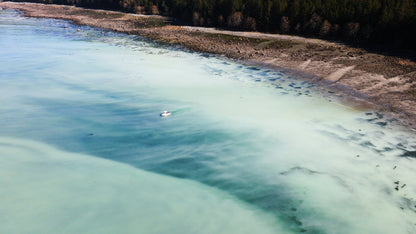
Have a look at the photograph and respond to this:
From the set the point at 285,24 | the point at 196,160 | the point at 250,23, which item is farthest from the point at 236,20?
the point at 196,160

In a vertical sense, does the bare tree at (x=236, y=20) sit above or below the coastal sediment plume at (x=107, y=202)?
above

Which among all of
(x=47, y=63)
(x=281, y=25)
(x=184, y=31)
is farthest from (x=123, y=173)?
(x=184, y=31)

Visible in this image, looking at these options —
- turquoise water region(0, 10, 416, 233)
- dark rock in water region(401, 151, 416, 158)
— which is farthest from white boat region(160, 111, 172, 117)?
dark rock in water region(401, 151, 416, 158)

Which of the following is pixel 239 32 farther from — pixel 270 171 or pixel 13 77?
pixel 270 171

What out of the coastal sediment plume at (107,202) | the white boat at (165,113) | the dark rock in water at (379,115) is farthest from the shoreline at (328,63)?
the coastal sediment plume at (107,202)

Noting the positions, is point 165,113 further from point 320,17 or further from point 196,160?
point 320,17

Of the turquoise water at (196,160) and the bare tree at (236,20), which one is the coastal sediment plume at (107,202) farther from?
the bare tree at (236,20)

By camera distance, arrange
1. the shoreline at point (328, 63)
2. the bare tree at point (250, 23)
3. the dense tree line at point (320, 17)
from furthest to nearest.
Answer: the bare tree at point (250, 23), the dense tree line at point (320, 17), the shoreline at point (328, 63)

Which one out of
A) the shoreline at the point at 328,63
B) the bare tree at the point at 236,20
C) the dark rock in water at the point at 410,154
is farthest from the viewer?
the bare tree at the point at 236,20
